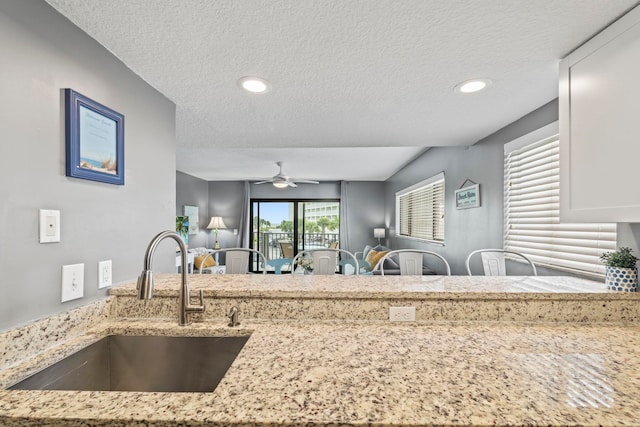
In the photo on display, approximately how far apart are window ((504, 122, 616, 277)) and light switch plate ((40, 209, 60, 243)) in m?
2.44

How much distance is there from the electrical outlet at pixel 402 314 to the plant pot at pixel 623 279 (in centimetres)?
95

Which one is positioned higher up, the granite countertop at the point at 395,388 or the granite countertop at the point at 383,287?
the granite countertop at the point at 383,287

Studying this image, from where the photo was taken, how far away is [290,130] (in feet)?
8.39

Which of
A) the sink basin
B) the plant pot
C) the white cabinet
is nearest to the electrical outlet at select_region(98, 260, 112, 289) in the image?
the sink basin

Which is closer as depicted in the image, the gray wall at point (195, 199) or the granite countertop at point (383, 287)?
the granite countertop at point (383, 287)

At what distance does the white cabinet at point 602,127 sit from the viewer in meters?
1.12

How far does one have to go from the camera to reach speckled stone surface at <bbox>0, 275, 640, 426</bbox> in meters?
0.67

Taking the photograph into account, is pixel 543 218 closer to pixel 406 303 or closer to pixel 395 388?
pixel 406 303

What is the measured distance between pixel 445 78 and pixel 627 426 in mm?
1578

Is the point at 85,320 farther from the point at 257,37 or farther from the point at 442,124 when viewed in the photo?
the point at 442,124

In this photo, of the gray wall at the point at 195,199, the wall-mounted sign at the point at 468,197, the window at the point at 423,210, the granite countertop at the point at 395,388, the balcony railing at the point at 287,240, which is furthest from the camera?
the balcony railing at the point at 287,240

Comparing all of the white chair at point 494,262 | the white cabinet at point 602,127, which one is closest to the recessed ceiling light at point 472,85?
the white cabinet at point 602,127

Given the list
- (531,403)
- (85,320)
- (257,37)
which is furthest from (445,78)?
(85,320)

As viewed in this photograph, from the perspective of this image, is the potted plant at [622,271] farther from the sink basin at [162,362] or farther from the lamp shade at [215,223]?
the lamp shade at [215,223]
